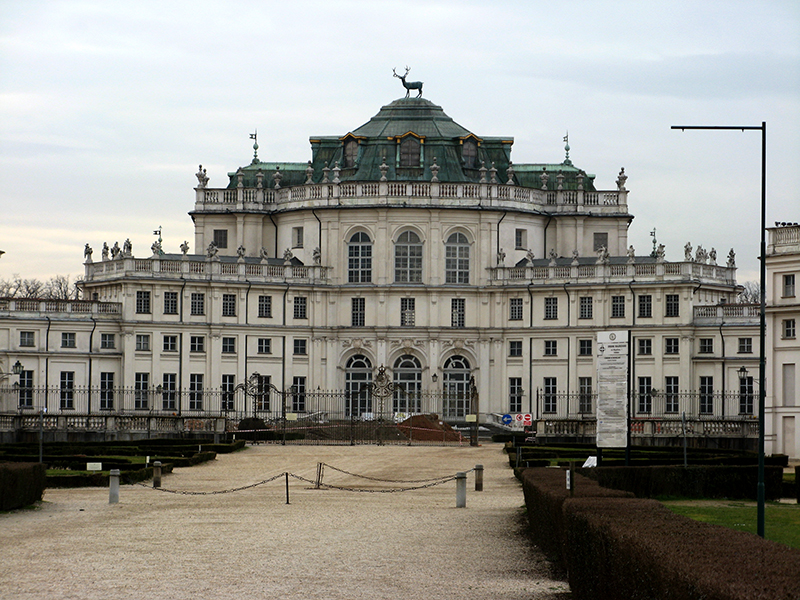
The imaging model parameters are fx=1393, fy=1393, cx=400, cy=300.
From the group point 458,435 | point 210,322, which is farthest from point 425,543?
point 210,322

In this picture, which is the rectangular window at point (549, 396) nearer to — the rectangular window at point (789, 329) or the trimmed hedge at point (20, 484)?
the rectangular window at point (789, 329)

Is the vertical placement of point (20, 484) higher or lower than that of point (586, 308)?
lower

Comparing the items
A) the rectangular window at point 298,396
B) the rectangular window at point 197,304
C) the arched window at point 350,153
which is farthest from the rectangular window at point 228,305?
the arched window at point 350,153

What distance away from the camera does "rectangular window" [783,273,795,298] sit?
63656 millimetres

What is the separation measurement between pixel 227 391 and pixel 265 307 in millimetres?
Answer: 6893

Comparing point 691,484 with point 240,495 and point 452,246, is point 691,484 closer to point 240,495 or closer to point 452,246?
point 240,495

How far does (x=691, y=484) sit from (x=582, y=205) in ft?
207

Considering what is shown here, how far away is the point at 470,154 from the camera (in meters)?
99.2

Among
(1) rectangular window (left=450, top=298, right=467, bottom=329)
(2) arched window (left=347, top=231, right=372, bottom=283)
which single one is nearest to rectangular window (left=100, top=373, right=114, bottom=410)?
(2) arched window (left=347, top=231, right=372, bottom=283)

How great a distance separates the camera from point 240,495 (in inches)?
1610

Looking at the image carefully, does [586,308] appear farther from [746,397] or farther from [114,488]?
[114,488]

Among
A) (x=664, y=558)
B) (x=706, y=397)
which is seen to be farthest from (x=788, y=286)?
(x=664, y=558)

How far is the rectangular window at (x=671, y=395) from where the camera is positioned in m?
87.2

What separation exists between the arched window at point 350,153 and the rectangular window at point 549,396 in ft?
68.9
